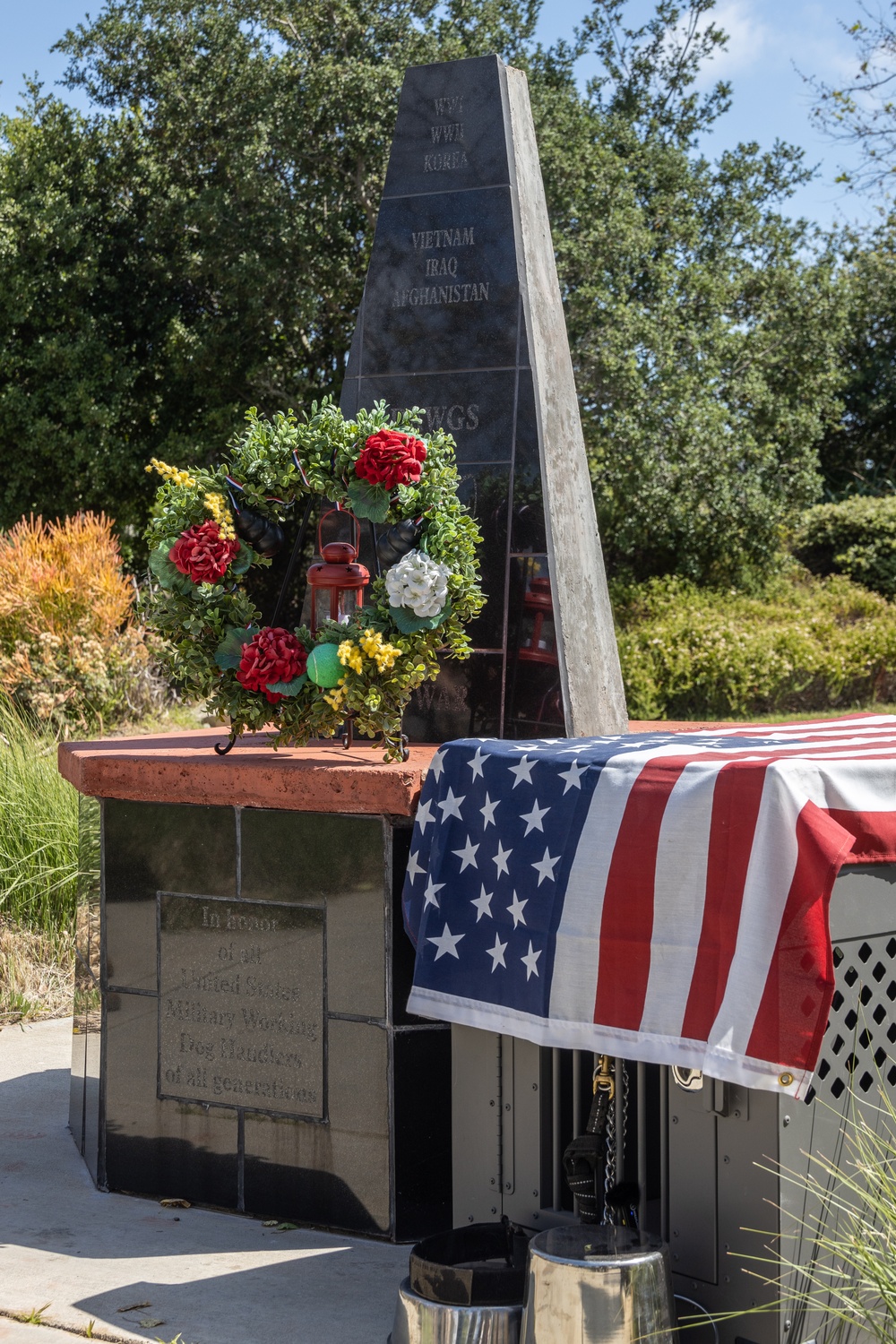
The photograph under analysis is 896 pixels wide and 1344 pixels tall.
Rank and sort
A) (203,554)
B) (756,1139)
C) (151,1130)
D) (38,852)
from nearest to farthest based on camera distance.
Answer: (756,1139) < (203,554) < (151,1130) < (38,852)

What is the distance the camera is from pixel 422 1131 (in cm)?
401

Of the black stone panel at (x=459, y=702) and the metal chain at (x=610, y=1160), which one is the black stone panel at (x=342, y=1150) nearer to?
the metal chain at (x=610, y=1160)

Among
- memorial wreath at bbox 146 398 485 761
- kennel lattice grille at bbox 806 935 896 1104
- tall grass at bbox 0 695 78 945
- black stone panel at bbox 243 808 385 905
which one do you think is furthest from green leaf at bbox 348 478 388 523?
tall grass at bbox 0 695 78 945

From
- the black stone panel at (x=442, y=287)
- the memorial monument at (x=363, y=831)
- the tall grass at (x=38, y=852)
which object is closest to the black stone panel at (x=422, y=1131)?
the memorial monument at (x=363, y=831)

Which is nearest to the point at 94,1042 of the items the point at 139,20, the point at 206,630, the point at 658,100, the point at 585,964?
the point at 206,630

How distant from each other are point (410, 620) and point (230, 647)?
615 millimetres

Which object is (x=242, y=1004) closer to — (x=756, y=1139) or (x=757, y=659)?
(x=756, y=1139)

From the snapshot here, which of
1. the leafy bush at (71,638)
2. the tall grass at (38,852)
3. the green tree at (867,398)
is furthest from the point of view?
the green tree at (867,398)

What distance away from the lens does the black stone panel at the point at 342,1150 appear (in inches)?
157

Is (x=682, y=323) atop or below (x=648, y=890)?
atop

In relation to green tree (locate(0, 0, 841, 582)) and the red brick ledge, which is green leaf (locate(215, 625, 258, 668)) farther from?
green tree (locate(0, 0, 841, 582))

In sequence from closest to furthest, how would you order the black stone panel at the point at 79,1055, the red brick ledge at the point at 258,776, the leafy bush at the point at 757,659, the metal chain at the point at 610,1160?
the metal chain at the point at 610,1160
the red brick ledge at the point at 258,776
the black stone panel at the point at 79,1055
the leafy bush at the point at 757,659

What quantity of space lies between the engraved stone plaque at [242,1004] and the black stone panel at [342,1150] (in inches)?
2.5

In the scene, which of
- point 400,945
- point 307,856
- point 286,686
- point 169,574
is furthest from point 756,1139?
point 169,574
